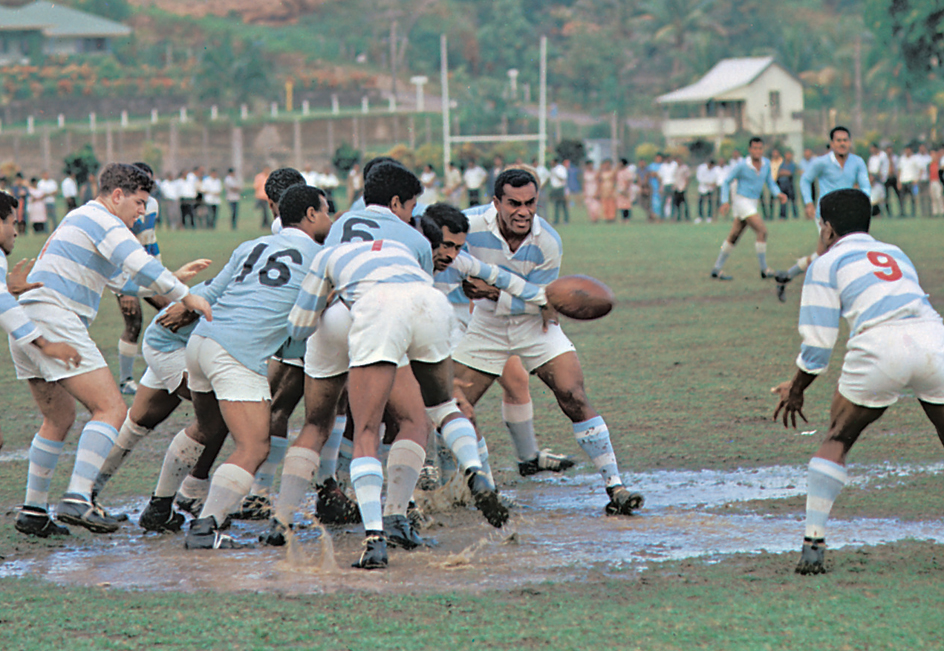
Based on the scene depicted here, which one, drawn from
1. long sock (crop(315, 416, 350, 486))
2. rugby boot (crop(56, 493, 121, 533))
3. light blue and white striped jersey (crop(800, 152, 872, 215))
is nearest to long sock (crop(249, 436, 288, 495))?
long sock (crop(315, 416, 350, 486))

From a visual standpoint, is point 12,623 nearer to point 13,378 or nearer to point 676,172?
point 13,378

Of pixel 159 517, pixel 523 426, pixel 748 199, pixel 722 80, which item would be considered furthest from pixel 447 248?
pixel 722 80

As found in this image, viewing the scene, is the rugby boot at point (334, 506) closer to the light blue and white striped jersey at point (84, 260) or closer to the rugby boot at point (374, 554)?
the rugby boot at point (374, 554)

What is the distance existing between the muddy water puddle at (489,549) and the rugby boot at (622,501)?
65mm

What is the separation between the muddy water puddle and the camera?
5.54 metres

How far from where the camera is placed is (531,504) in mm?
7078

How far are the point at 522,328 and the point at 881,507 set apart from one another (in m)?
2.26

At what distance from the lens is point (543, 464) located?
7895 millimetres

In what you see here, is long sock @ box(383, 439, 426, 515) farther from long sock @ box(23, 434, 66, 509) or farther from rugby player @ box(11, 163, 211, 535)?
long sock @ box(23, 434, 66, 509)

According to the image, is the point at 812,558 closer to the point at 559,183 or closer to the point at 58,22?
the point at 559,183

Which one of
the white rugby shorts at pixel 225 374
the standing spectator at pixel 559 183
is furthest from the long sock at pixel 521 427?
the standing spectator at pixel 559 183

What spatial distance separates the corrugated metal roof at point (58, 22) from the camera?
366ft

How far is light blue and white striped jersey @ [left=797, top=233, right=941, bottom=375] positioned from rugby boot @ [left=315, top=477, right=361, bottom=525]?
271cm

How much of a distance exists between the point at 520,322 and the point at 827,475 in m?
2.37
